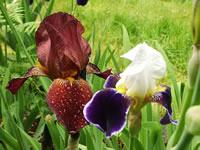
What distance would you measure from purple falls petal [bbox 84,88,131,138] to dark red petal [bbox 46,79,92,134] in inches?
4.5

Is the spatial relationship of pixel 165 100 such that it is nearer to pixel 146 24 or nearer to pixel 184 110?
pixel 184 110

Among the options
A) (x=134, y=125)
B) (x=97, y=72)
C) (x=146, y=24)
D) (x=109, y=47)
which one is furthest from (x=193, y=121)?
(x=146, y=24)

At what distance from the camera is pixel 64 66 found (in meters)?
0.62

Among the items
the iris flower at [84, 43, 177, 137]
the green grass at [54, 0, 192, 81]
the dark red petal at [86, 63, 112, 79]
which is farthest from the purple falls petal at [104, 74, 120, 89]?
the green grass at [54, 0, 192, 81]

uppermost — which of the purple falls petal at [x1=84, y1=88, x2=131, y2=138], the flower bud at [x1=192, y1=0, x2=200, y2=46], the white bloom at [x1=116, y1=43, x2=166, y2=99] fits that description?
the flower bud at [x1=192, y1=0, x2=200, y2=46]

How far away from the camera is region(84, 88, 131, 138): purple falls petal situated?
416 mm

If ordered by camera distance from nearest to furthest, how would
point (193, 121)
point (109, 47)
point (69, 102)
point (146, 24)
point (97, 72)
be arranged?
Answer: point (193, 121) < point (69, 102) < point (97, 72) < point (109, 47) < point (146, 24)

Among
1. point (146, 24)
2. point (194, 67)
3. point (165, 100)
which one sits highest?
point (194, 67)

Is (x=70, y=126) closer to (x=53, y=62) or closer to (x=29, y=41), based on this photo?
(x=53, y=62)

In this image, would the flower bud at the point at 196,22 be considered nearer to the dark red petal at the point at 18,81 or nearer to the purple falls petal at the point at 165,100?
the purple falls petal at the point at 165,100

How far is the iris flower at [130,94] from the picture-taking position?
0.42 m

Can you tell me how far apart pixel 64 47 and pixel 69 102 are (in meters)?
0.12

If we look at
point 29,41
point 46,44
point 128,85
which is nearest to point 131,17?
point 29,41

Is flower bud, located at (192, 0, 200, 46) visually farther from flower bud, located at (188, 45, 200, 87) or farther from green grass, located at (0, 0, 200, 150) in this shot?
green grass, located at (0, 0, 200, 150)
